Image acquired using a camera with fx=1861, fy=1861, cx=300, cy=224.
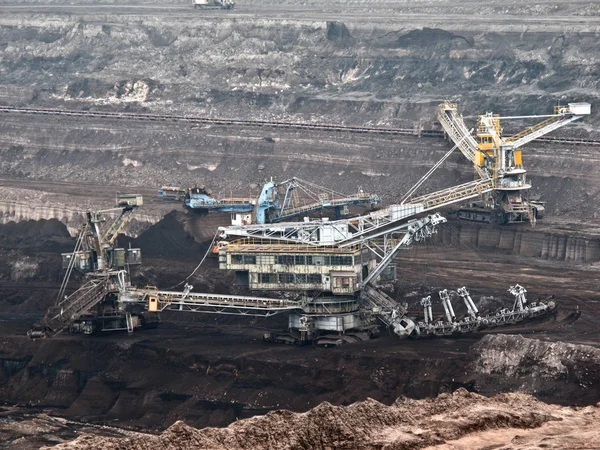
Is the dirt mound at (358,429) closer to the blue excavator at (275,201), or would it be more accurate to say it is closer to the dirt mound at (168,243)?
the blue excavator at (275,201)

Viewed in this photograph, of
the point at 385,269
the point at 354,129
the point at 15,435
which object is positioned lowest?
the point at 15,435

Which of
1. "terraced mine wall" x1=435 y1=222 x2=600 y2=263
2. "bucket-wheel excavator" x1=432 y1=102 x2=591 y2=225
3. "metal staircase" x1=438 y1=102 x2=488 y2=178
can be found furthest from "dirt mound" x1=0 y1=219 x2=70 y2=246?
"metal staircase" x1=438 y1=102 x2=488 y2=178

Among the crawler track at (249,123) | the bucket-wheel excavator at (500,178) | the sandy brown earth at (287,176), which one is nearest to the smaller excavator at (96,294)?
the sandy brown earth at (287,176)

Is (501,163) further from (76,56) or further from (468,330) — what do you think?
(76,56)

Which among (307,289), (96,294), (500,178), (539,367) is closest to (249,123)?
(500,178)

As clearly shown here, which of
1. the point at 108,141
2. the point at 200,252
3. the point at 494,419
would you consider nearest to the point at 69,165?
the point at 108,141

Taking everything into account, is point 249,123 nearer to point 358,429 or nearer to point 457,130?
point 457,130
